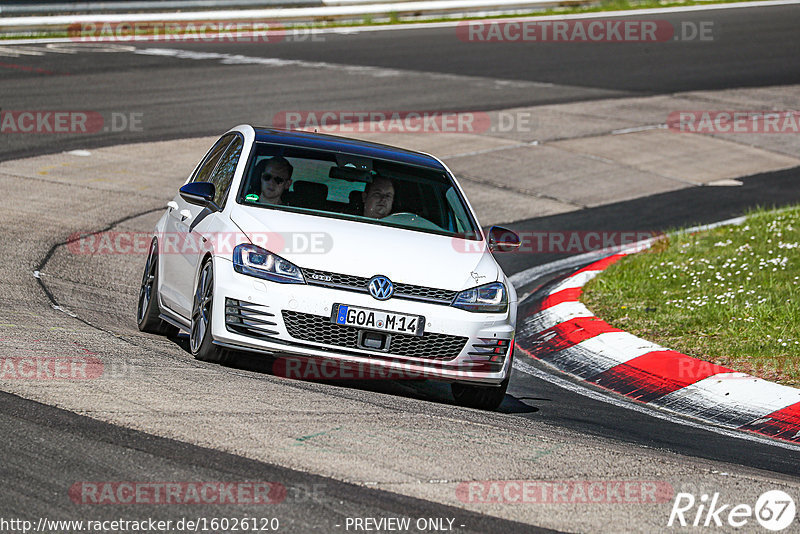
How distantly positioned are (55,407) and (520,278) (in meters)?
7.31

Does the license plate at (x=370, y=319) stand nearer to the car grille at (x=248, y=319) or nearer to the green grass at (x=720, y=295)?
the car grille at (x=248, y=319)

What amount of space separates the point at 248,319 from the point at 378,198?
149 cm

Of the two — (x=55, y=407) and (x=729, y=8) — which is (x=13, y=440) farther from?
(x=729, y=8)

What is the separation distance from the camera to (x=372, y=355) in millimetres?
7203

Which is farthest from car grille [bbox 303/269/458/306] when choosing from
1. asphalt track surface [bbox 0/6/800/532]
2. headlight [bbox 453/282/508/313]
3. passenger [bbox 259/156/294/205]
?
passenger [bbox 259/156/294/205]

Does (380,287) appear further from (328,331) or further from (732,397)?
(732,397)

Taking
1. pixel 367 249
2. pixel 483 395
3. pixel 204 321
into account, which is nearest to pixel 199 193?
pixel 204 321

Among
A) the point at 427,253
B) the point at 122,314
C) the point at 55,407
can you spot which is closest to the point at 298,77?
the point at 122,314

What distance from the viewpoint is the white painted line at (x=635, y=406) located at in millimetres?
7450

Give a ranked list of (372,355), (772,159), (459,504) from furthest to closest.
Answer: (772,159) → (372,355) → (459,504)

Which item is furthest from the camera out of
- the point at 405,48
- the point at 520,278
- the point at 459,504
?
the point at 405,48

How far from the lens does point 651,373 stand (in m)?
8.99

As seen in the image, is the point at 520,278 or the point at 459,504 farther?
the point at 520,278

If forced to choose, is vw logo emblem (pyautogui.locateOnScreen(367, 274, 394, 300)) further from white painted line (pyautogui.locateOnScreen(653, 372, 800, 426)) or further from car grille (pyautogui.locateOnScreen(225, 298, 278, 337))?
white painted line (pyautogui.locateOnScreen(653, 372, 800, 426))
